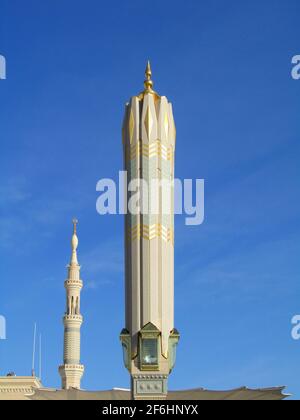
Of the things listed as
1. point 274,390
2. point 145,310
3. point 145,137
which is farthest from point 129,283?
point 274,390

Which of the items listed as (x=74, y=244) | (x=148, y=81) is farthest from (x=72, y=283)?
(x=148, y=81)

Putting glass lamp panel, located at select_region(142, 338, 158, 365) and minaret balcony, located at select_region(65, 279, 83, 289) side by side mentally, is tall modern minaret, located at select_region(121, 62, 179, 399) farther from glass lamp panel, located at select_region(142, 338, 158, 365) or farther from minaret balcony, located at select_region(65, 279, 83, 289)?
minaret balcony, located at select_region(65, 279, 83, 289)

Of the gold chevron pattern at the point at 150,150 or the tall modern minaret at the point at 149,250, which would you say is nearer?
the tall modern minaret at the point at 149,250

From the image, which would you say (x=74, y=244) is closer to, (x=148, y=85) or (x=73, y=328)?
(x=73, y=328)

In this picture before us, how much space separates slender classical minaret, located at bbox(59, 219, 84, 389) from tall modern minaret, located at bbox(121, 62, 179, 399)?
42.8m

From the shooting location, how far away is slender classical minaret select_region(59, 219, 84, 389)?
8225cm

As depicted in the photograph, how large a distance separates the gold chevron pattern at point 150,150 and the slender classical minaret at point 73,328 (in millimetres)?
44197

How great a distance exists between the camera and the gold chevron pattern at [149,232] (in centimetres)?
4034

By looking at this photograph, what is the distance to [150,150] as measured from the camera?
4156cm

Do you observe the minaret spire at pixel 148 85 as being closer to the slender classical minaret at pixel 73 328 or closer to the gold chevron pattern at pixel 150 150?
the gold chevron pattern at pixel 150 150

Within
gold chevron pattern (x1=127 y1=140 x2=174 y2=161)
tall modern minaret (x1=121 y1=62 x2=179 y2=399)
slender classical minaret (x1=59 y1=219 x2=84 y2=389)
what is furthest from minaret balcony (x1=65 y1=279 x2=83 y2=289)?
gold chevron pattern (x1=127 y1=140 x2=174 y2=161)

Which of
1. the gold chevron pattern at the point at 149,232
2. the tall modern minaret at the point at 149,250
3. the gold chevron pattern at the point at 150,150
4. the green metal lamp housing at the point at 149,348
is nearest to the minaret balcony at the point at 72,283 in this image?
the tall modern minaret at the point at 149,250

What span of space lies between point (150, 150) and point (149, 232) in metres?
4.77
